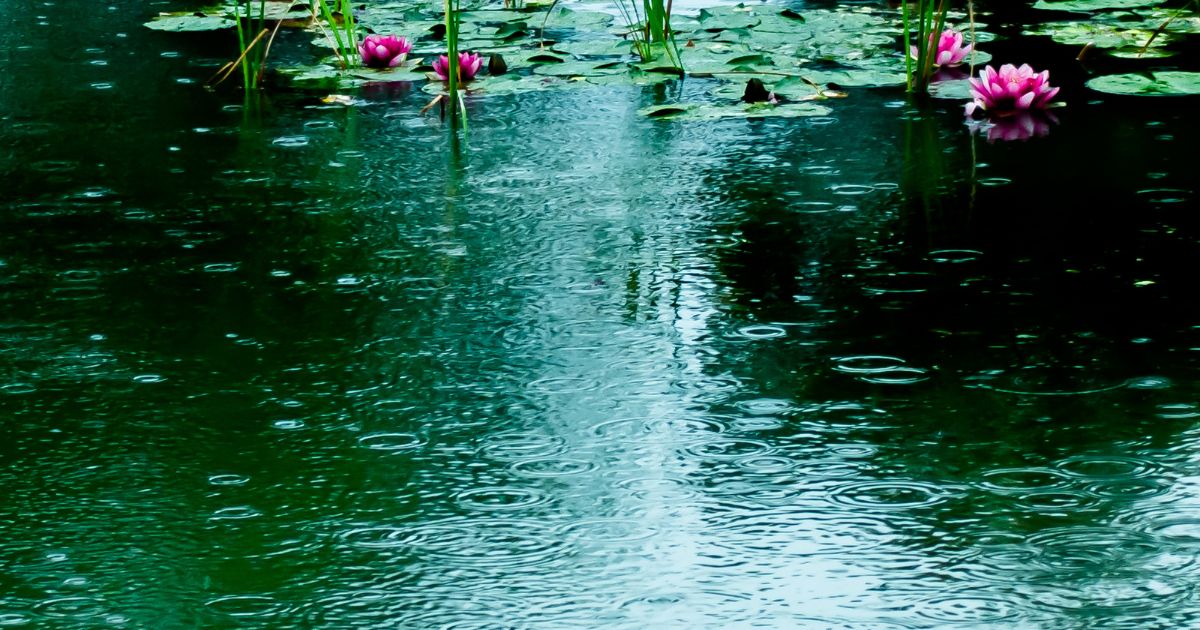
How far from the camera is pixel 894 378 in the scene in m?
1.79

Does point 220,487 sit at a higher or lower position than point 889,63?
lower

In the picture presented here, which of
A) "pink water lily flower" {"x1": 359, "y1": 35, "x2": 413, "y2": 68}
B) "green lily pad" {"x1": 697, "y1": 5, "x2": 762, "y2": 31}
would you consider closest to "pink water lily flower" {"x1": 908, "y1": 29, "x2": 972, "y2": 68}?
"green lily pad" {"x1": 697, "y1": 5, "x2": 762, "y2": 31}

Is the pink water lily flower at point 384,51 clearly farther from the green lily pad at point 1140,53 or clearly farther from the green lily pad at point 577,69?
the green lily pad at point 1140,53

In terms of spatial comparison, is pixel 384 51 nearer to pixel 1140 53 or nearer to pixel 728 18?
pixel 728 18

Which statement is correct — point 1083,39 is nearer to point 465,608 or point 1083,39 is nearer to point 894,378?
point 894,378

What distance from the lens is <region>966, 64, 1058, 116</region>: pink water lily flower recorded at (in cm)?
305

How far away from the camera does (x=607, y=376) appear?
5.96ft

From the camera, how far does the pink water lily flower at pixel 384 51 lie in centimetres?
375

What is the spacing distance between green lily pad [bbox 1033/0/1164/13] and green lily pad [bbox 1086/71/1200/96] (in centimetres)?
95

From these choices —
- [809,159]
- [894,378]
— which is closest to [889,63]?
[809,159]

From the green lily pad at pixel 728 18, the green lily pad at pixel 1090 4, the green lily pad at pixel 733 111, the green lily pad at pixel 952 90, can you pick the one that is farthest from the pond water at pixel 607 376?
the green lily pad at pixel 1090 4

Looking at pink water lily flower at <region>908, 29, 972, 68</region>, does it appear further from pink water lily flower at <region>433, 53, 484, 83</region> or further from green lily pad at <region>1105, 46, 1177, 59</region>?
pink water lily flower at <region>433, 53, 484, 83</region>

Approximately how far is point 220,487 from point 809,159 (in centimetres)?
158

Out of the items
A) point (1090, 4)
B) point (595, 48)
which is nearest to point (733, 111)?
point (595, 48)
